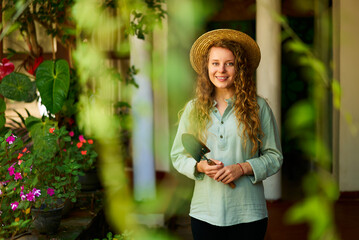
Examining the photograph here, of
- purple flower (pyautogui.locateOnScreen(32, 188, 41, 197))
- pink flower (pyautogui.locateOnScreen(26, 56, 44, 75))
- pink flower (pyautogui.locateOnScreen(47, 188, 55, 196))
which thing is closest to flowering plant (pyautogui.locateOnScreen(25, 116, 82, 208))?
pink flower (pyautogui.locateOnScreen(47, 188, 55, 196))

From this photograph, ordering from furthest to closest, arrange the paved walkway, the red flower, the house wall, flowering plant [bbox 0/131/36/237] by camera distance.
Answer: the house wall
the paved walkway
the red flower
flowering plant [bbox 0/131/36/237]

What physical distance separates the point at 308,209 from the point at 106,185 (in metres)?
3.00

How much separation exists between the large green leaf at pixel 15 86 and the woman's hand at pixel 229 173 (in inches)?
76.0

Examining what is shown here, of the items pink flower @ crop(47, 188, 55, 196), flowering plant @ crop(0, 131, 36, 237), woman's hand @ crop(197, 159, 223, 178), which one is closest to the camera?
woman's hand @ crop(197, 159, 223, 178)

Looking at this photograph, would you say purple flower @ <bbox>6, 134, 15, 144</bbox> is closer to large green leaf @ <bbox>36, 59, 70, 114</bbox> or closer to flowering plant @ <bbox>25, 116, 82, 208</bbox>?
flowering plant @ <bbox>25, 116, 82, 208</bbox>

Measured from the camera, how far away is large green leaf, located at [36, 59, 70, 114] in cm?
287

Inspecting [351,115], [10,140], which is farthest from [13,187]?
[351,115]

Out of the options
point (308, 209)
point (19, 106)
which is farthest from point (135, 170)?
point (308, 209)

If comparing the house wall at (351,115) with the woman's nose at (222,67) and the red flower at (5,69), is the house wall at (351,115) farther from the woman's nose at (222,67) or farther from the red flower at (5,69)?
the red flower at (5,69)

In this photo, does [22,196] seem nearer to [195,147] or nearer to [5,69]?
[5,69]

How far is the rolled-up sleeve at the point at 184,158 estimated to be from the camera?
5.47 feet

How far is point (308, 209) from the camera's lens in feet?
2.83

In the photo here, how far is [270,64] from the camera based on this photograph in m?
4.22

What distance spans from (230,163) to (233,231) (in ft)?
0.89
